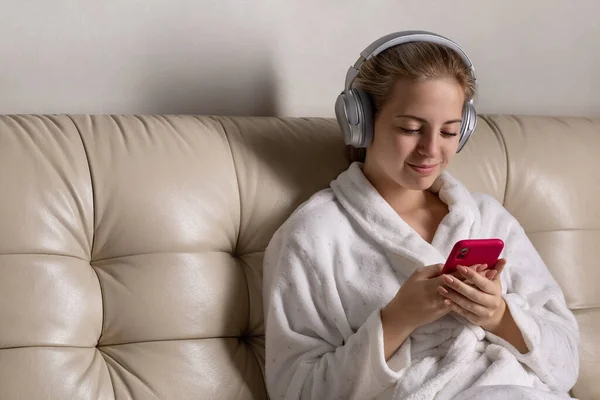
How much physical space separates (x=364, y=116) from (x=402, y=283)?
325mm

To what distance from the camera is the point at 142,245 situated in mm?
1594

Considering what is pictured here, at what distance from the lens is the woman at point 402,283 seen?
148 cm

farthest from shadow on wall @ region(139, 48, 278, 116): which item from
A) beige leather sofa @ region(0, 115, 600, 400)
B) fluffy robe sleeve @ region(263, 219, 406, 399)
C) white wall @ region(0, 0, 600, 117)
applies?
fluffy robe sleeve @ region(263, 219, 406, 399)

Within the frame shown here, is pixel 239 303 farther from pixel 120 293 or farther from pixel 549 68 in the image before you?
pixel 549 68

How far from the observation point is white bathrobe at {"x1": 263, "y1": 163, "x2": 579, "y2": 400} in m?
1.49

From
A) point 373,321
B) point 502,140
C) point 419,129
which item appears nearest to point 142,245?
point 373,321

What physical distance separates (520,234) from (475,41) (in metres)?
0.65

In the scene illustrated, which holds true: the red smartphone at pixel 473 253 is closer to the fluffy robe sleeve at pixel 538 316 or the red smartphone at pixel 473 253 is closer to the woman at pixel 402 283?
the woman at pixel 402 283

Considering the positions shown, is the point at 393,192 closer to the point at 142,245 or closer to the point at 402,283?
the point at 402,283

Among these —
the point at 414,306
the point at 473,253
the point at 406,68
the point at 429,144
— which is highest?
the point at 406,68

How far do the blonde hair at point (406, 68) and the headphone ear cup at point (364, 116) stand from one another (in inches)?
0.5

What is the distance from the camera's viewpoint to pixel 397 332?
4.87 feet

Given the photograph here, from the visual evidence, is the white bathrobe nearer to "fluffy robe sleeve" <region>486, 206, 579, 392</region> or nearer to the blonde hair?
"fluffy robe sleeve" <region>486, 206, 579, 392</region>

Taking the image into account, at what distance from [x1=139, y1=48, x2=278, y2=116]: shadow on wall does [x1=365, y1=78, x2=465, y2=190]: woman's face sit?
0.42 meters
